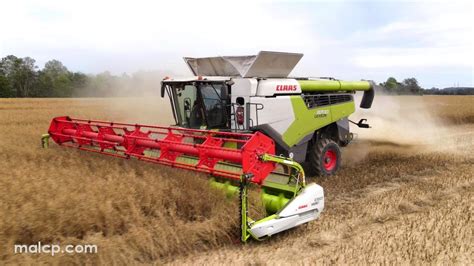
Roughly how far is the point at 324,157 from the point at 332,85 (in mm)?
1413

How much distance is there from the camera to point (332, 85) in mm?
7312

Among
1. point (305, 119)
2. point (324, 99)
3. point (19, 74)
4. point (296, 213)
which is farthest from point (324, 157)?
point (19, 74)

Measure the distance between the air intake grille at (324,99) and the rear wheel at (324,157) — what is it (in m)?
0.63

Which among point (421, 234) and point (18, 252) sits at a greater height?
point (18, 252)

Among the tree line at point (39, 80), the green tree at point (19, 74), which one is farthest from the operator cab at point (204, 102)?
the green tree at point (19, 74)

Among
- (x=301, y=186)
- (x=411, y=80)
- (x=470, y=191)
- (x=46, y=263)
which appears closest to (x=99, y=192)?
(x=46, y=263)

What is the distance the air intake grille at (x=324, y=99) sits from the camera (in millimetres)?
6648

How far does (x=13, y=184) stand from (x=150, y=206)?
1.25 m

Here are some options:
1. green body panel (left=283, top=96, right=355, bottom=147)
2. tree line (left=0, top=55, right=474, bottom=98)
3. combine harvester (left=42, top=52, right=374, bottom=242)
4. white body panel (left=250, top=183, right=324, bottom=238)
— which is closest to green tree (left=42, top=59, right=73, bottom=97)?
tree line (left=0, top=55, right=474, bottom=98)

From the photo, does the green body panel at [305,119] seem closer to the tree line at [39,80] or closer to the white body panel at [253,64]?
the white body panel at [253,64]

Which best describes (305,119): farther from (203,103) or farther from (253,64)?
(203,103)

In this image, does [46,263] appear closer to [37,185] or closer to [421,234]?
[37,185]

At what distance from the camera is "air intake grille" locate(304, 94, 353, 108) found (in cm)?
665

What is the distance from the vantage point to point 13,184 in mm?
3658
